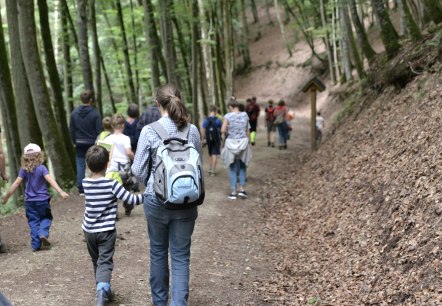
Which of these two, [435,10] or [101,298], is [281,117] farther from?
[101,298]

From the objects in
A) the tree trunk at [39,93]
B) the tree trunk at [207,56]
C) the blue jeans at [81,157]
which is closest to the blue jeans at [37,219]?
the blue jeans at [81,157]

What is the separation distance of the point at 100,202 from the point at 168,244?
0.95 m

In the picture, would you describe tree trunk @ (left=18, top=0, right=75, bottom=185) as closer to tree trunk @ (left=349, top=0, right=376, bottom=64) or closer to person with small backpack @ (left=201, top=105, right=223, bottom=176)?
person with small backpack @ (left=201, top=105, right=223, bottom=176)

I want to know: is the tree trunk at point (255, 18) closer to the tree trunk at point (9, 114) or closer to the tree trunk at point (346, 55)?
the tree trunk at point (346, 55)

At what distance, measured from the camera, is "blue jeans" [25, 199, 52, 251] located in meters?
7.51

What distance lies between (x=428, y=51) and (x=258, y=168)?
23.3 ft

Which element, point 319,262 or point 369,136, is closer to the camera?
point 319,262

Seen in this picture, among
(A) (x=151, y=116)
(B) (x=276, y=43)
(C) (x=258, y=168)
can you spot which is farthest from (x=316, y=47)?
(A) (x=151, y=116)

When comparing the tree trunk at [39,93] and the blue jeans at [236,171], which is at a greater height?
the tree trunk at [39,93]

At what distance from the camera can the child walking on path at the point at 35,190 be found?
7379 mm

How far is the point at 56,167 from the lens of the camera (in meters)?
13.0

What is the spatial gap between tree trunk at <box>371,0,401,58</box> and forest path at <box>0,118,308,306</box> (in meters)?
6.22

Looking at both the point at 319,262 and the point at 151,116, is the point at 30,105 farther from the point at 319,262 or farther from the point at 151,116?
the point at 319,262

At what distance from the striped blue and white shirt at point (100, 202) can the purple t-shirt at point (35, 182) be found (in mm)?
1950
